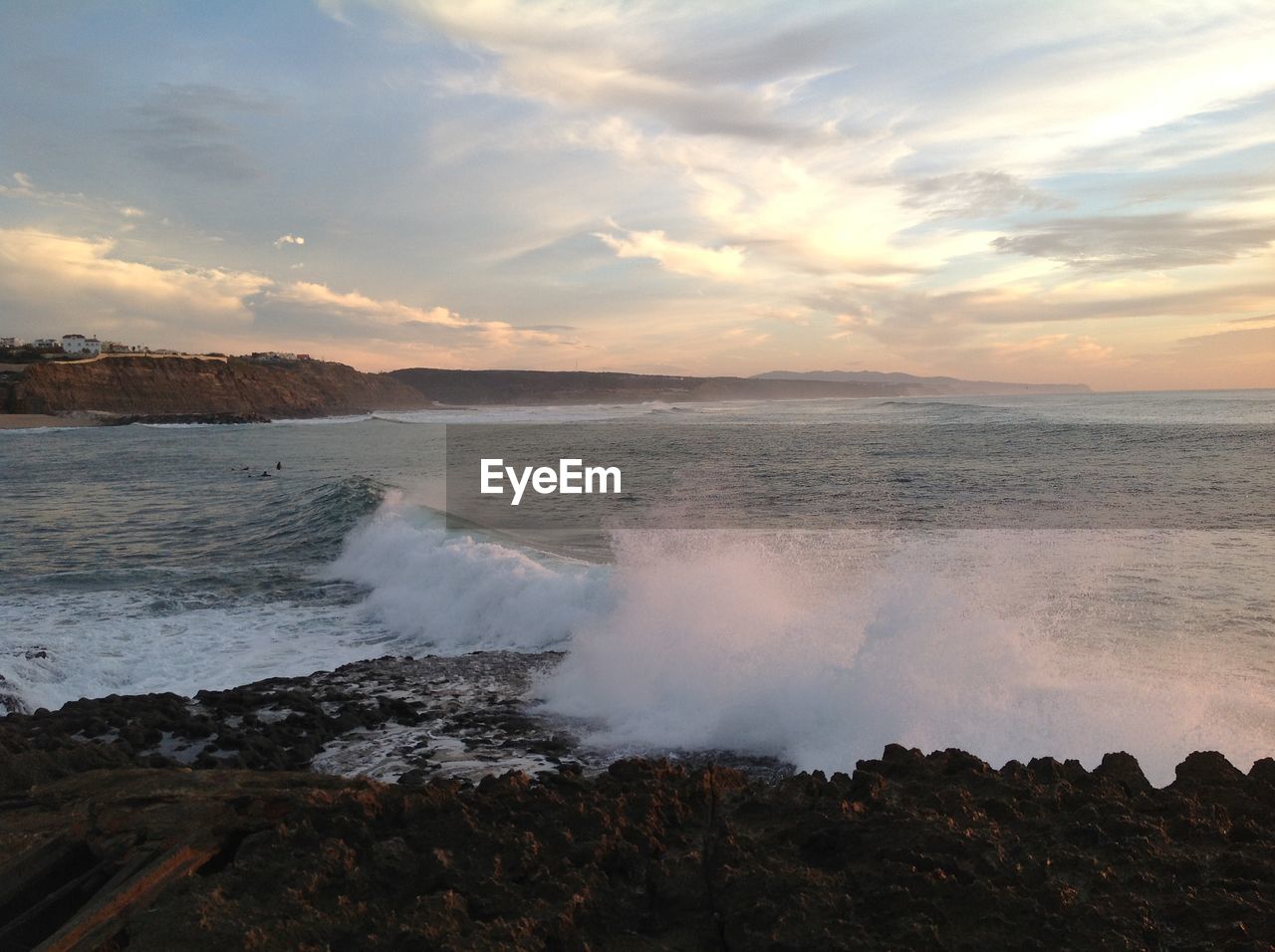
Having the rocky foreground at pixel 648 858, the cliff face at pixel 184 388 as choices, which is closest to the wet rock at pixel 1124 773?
the rocky foreground at pixel 648 858

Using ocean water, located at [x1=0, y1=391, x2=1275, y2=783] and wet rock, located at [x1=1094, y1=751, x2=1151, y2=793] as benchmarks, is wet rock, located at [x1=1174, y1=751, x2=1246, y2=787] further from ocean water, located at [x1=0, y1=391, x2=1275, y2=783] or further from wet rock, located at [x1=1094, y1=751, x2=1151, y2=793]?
ocean water, located at [x1=0, y1=391, x2=1275, y2=783]

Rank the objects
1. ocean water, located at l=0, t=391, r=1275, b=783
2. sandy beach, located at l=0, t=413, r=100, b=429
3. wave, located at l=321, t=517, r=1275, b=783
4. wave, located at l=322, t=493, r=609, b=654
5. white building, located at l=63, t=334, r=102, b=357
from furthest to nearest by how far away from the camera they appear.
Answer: white building, located at l=63, t=334, r=102, b=357, sandy beach, located at l=0, t=413, r=100, b=429, wave, located at l=322, t=493, r=609, b=654, ocean water, located at l=0, t=391, r=1275, b=783, wave, located at l=321, t=517, r=1275, b=783

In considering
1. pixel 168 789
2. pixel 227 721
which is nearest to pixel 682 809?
pixel 168 789

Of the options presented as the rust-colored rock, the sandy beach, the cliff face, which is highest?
the cliff face

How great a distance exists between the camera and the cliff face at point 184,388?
8631 centimetres

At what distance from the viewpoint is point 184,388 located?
102 metres

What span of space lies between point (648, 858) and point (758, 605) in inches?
265

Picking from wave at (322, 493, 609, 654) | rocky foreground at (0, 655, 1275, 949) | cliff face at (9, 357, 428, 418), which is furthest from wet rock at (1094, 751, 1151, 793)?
cliff face at (9, 357, 428, 418)

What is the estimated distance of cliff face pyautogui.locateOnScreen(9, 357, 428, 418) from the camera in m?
86.3

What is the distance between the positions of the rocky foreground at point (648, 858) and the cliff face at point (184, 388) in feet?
327

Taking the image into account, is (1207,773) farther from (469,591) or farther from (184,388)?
(184,388)

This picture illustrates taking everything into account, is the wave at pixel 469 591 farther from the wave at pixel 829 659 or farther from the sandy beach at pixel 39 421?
the sandy beach at pixel 39 421

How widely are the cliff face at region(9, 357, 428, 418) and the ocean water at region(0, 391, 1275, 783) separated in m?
72.5

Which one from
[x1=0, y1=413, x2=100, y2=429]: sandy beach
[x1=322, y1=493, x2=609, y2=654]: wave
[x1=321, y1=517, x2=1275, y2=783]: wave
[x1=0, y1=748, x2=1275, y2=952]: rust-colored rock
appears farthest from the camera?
→ [x1=0, y1=413, x2=100, y2=429]: sandy beach
